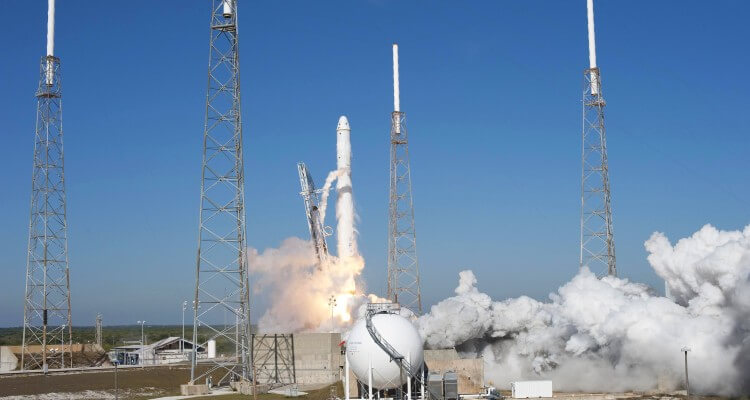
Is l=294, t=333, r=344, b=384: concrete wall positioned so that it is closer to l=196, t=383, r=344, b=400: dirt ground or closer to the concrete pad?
l=196, t=383, r=344, b=400: dirt ground

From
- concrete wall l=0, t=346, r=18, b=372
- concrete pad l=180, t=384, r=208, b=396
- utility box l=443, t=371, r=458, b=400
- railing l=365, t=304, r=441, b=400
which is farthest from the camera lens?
concrete wall l=0, t=346, r=18, b=372

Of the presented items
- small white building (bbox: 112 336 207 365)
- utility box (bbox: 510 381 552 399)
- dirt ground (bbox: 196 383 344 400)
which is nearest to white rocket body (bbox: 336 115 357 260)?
dirt ground (bbox: 196 383 344 400)

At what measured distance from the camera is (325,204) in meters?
83.9

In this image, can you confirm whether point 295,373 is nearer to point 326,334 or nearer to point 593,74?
point 326,334

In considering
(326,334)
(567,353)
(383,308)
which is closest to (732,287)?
(567,353)

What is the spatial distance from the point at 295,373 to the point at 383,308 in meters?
16.0

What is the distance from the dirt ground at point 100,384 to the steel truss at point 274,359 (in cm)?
688

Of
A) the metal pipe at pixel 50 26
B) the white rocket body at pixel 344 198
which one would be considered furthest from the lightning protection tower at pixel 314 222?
the metal pipe at pixel 50 26

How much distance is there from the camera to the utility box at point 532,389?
6088 cm

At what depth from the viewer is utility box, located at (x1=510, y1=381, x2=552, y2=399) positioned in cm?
6088

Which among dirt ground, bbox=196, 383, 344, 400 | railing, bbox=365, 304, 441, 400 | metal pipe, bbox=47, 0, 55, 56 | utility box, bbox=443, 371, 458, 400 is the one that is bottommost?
dirt ground, bbox=196, 383, 344, 400

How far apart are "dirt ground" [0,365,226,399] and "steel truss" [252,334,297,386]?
6.88 metres

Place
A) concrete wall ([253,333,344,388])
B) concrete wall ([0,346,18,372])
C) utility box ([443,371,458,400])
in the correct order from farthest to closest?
concrete wall ([0,346,18,372])
concrete wall ([253,333,344,388])
utility box ([443,371,458,400])

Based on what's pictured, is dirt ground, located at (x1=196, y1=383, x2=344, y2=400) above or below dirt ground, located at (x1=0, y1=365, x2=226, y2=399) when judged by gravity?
below
